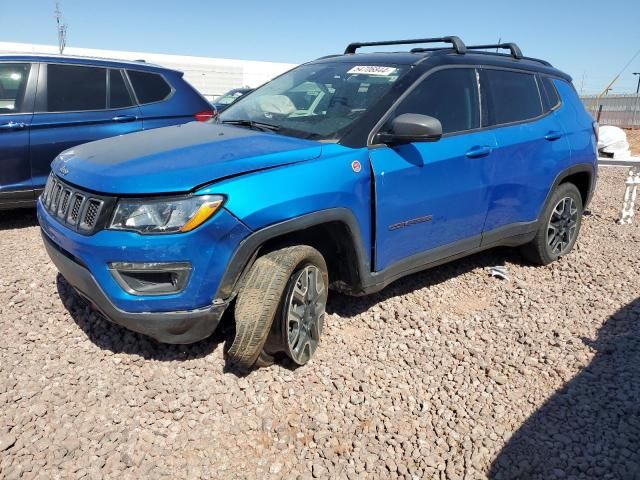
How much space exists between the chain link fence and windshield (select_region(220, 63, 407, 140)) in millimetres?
24565

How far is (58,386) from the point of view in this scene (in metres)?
2.83

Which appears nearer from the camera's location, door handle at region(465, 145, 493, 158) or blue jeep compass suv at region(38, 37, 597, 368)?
blue jeep compass suv at region(38, 37, 597, 368)

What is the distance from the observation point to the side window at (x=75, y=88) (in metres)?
5.38

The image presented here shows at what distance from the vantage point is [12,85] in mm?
5242

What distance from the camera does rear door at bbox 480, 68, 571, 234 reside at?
3.97 metres

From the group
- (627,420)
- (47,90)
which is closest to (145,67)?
(47,90)

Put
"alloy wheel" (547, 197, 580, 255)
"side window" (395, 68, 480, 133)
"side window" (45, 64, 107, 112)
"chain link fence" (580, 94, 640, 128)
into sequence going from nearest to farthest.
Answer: "side window" (395, 68, 480, 133) → "alloy wheel" (547, 197, 580, 255) → "side window" (45, 64, 107, 112) → "chain link fence" (580, 94, 640, 128)

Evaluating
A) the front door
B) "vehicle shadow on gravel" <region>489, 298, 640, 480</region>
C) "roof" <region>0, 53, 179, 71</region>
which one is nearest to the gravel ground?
"vehicle shadow on gravel" <region>489, 298, 640, 480</region>

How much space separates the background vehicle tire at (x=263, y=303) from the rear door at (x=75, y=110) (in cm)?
353

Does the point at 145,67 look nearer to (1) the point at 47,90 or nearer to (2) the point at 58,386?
(1) the point at 47,90

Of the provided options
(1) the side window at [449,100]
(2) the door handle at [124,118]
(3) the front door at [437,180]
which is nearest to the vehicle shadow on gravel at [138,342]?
(3) the front door at [437,180]

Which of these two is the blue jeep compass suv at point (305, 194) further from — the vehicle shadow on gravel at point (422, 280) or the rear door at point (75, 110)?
the rear door at point (75, 110)

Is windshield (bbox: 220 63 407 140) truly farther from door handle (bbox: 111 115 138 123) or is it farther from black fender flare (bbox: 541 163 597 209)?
door handle (bbox: 111 115 138 123)

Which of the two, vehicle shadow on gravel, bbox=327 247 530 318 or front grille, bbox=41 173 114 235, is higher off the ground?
front grille, bbox=41 173 114 235
